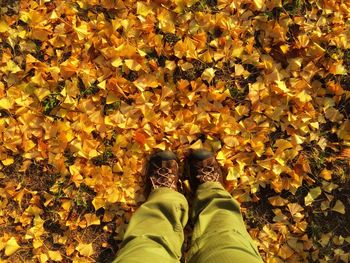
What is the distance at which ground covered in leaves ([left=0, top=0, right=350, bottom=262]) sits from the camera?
275 cm

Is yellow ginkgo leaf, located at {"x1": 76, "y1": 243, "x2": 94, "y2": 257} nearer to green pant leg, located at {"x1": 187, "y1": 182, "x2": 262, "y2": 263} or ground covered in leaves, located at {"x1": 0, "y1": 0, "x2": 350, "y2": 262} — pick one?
ground covered in leaves, located at {"x1": 0, "y1": 0, "x2": 350, "y2": 262}

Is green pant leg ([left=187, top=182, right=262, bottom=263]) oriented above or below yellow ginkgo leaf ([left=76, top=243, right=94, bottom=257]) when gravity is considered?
above

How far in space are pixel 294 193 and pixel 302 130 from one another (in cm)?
45

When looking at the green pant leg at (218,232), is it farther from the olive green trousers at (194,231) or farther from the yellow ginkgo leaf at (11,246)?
the yellow ginkgo leaf at (11,246)

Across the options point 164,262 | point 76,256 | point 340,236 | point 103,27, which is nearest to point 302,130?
point 340,236

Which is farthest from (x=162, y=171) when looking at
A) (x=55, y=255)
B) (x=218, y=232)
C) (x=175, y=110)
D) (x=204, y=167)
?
(x=55, y=255)

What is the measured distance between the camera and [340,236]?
2.79m

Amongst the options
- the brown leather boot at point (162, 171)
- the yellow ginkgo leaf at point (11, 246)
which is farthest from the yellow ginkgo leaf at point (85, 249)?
the brown leather boot at point (162, 171)

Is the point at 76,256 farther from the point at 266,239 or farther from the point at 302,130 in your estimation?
the point at 302,130

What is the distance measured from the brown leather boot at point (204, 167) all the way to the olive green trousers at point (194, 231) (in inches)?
2.3

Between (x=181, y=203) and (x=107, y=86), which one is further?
(x=107, y=86)

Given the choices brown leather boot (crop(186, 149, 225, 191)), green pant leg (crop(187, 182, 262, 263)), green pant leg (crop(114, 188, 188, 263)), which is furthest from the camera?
brown leather boot (crop(186, 149, 225, 191))

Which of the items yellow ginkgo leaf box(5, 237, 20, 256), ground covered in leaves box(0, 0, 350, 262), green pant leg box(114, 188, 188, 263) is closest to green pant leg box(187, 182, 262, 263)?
green pant leg box(114, 188, 188, 263)

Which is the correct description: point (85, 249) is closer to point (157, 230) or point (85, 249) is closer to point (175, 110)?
point (157, 230)
